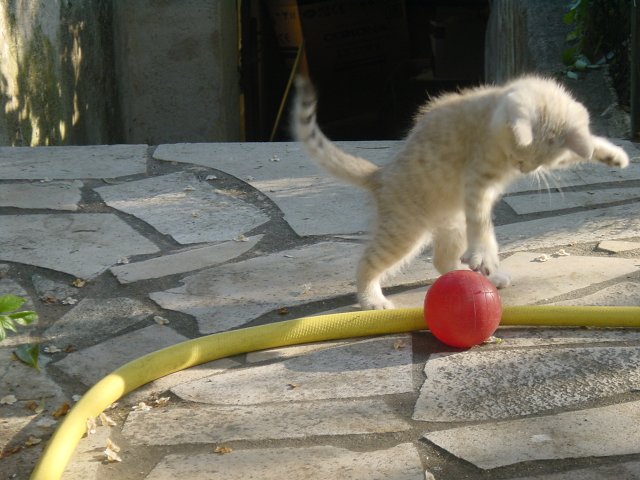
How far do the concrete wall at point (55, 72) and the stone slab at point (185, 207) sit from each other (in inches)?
71.9

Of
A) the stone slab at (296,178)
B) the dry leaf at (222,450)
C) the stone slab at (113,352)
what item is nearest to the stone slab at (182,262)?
the stone slab at (296,178)

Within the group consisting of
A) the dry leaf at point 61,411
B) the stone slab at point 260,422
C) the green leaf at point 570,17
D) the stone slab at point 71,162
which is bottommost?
the stone slab at point 260,422

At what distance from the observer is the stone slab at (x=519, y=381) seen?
2945 mm

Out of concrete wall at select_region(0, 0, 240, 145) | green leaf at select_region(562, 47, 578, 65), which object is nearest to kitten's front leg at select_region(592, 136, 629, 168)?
green leaf at select_region(562, 47, 578, 65)

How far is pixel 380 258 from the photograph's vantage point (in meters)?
3.89

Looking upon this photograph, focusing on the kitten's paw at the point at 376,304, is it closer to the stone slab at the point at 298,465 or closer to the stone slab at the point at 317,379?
the stone slab at the point at 317,379

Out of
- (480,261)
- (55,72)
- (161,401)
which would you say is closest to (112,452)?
(161,401)

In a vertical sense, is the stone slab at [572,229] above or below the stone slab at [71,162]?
below

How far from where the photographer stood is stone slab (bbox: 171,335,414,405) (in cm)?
312

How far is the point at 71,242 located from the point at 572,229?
243 cm

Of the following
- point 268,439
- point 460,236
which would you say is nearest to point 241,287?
point 460,236

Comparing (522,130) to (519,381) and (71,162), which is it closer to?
(519,381)

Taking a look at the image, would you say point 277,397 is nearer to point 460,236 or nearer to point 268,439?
point 268,439

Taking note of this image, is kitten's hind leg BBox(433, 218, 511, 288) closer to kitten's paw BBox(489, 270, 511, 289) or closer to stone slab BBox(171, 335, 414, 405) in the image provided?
kitten's paw BBox(489, 270, 511, 289)
